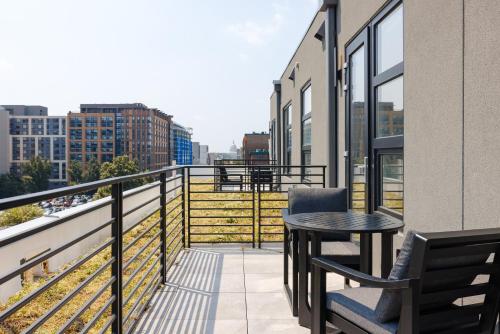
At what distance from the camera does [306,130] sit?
9.07 metres

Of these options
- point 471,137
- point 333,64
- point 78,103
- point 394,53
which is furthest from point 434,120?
point 78,103

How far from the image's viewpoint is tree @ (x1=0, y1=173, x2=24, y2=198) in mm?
70188

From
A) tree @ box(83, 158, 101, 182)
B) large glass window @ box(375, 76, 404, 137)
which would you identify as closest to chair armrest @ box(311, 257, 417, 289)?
large glass window @ box(375, 76, 404, 137)

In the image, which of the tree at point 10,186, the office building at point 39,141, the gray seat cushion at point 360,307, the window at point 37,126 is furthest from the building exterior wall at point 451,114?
the window at point 37,126

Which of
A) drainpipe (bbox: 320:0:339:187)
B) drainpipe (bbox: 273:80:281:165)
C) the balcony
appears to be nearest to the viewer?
the balcony

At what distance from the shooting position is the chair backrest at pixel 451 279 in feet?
4.24

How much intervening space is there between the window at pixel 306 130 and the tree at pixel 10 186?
72.0 m

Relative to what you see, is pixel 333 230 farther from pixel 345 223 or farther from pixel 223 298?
A: pixel 223 298

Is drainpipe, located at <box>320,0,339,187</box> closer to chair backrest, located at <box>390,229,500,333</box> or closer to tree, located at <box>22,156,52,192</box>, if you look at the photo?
Answer: chair backrest, located at <box>390,229,500,333</box>

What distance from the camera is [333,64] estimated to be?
18.5 ft

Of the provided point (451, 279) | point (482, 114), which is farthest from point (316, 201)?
point (451, 279)

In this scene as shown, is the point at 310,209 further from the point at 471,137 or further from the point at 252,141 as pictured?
the point at 252,141

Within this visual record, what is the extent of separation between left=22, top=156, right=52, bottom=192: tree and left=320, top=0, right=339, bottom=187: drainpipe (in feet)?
269

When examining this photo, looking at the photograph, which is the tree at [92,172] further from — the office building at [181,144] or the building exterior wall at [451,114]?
the building exterior wall at [451,114]
